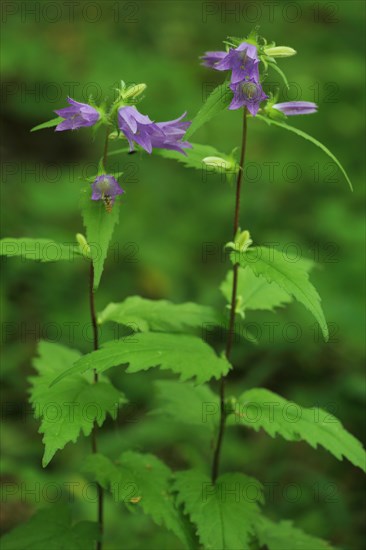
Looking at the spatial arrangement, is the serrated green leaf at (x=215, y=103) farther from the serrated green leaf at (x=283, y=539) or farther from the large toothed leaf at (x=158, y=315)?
the serrated green leaf at (x=283, y=539)

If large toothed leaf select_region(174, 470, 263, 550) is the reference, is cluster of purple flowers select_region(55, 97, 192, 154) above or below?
above

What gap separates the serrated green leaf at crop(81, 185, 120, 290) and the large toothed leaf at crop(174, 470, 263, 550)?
3.59ft

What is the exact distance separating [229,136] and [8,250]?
5.31 metres

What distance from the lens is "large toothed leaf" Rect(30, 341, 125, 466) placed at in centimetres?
251

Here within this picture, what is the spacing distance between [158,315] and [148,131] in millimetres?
876

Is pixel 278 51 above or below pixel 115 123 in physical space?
above

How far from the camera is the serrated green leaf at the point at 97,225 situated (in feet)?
8.17

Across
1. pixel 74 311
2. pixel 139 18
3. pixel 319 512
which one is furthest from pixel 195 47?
pixel 319 512

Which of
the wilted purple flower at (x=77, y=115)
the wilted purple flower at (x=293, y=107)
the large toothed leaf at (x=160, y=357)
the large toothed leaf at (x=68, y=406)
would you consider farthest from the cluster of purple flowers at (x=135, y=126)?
the large toothed leaf at (x=68, y=406)

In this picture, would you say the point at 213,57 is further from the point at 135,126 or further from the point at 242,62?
the point at 135,126

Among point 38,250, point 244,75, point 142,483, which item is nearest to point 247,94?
point 244,75

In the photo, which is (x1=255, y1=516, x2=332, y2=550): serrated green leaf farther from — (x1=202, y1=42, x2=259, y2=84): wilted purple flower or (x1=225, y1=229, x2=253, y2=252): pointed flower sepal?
(x1=202, y1=42, x2=259, y2=84): wilted purple flower

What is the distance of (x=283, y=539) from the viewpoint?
3.38 m

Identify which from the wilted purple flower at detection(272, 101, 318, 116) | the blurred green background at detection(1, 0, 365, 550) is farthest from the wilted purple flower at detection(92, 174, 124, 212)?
the blurred green background at detection(1, 0, 365, 550)
